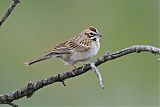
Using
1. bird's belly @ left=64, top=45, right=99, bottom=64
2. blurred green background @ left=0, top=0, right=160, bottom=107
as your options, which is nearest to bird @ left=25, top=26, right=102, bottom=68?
bird's belly @ left=64, top=45, right=99, bottom=64

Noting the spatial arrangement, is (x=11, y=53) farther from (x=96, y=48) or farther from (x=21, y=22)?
(x=96, y=48)

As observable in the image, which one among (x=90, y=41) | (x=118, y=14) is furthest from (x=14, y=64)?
(x=90, y=41)

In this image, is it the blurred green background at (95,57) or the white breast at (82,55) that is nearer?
the white breast at (82,55)

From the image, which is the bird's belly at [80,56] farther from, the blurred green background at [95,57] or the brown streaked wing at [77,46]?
the blurred green background at [95,57]

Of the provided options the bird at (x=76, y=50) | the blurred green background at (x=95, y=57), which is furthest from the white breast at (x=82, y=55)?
the blurred green background at (x=95, y=57)

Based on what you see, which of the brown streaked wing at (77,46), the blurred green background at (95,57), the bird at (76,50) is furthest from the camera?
the blurred green background at (95,57)

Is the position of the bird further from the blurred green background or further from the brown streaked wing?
the blurred green background

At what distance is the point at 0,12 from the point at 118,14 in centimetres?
235

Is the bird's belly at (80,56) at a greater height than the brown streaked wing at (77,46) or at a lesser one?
lesser

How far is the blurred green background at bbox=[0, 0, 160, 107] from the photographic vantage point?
10.9m

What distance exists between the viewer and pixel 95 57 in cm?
1069

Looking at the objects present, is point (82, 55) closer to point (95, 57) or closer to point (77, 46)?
point (77, 46)

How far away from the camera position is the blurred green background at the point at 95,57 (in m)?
10.9

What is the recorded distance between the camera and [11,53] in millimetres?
13414
